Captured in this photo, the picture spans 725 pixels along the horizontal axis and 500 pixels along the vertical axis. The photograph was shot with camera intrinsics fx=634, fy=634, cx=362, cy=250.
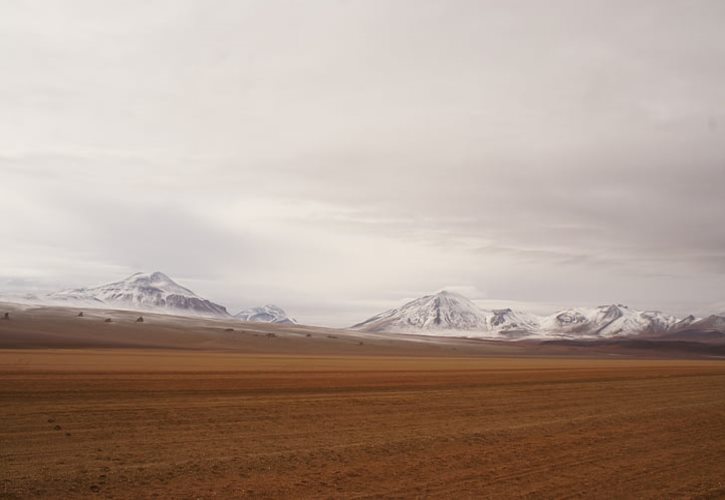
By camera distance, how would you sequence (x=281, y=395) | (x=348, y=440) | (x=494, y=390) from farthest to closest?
(x=494, y=390) < (x=281, y=395) < (x=348, y=440)

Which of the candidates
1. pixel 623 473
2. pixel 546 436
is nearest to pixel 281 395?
pixel 546 436

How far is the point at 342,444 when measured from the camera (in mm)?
16281

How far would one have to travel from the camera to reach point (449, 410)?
23.5 meters

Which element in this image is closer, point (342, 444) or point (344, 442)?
point (342, 444)

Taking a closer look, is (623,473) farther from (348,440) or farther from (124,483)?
(124,483)

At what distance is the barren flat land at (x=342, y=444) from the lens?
1226 centimetres

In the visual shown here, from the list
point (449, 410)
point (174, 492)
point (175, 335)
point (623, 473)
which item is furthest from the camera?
point (175, 335)

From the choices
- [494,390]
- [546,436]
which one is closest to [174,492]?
[546,436]

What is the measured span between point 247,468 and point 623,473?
8.21 metres

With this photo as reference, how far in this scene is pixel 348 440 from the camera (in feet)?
55.4

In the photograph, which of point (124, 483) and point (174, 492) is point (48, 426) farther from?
point (174, 492)

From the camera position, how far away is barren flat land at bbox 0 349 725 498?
1226 centimetres

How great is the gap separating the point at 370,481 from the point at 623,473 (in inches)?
226

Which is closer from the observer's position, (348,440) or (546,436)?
(348,440)
